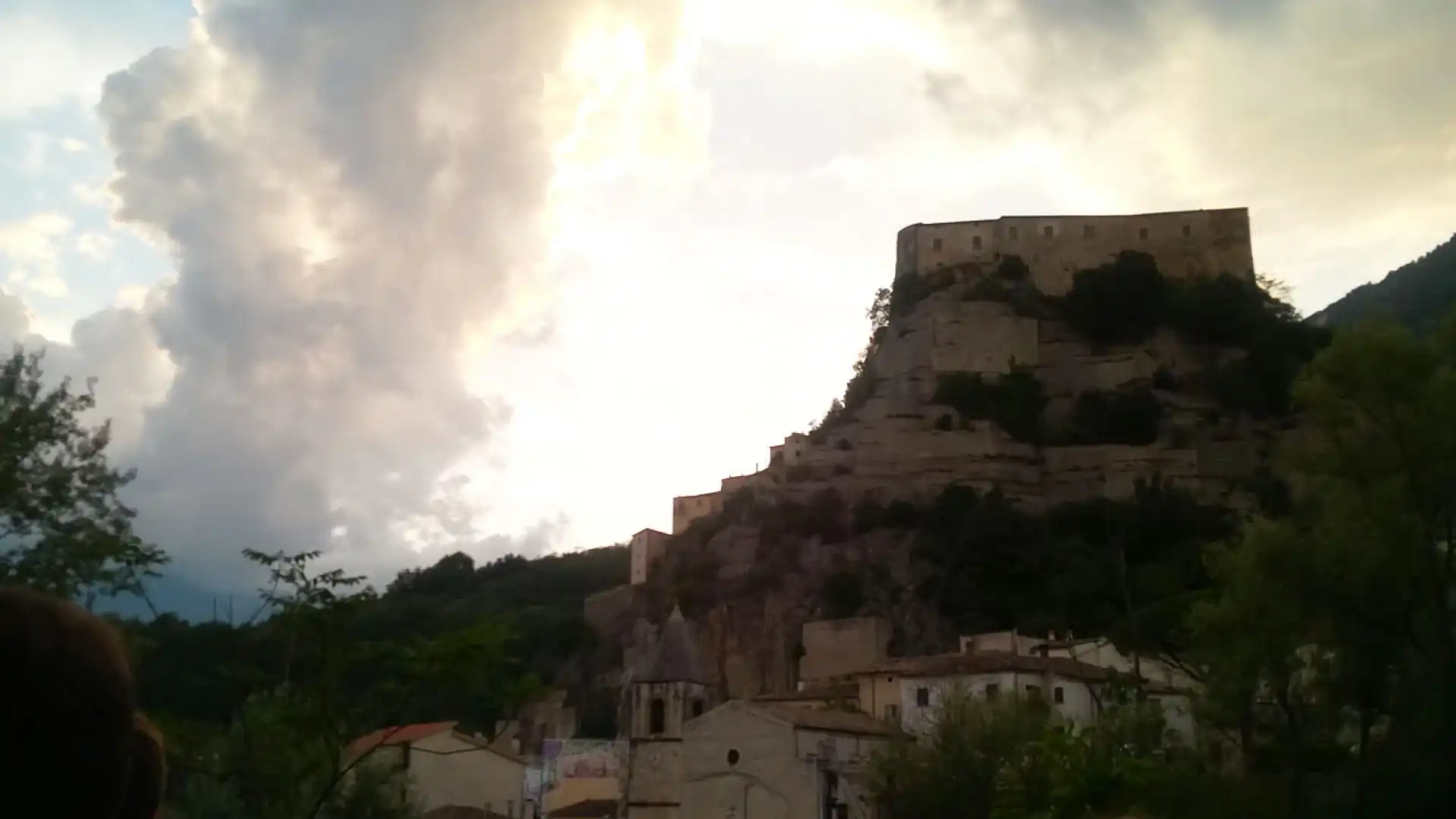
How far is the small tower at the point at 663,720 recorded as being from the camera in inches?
1641

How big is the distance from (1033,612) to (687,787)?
30545mm

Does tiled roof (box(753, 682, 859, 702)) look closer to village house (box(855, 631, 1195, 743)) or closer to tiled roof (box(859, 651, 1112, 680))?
village house (box(855, 631, 1195, 743))

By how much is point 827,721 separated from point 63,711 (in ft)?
134

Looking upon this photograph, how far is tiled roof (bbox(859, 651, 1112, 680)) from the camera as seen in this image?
4584 cm

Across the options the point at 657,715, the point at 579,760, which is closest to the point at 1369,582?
the point at 657,715

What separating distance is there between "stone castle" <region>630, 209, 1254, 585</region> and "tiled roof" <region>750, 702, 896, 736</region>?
35.5 m

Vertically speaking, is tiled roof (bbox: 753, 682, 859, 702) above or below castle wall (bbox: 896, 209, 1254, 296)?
below

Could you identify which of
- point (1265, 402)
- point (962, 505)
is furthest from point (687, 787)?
point (1265, 402)

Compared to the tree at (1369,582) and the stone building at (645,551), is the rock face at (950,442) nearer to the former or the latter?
the stone building at (645,551)

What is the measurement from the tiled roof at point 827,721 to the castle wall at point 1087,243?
178 ft

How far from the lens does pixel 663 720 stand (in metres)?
42.4

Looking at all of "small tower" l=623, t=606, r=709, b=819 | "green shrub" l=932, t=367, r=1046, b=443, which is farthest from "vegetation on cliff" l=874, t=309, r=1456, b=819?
"green shrub" l=932, t=367, r=1046, b=443

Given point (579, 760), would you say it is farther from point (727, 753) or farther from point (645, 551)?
point (645, 551)

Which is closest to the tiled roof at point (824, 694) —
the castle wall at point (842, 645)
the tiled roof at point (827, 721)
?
the tiled roof at point (827, 721)
